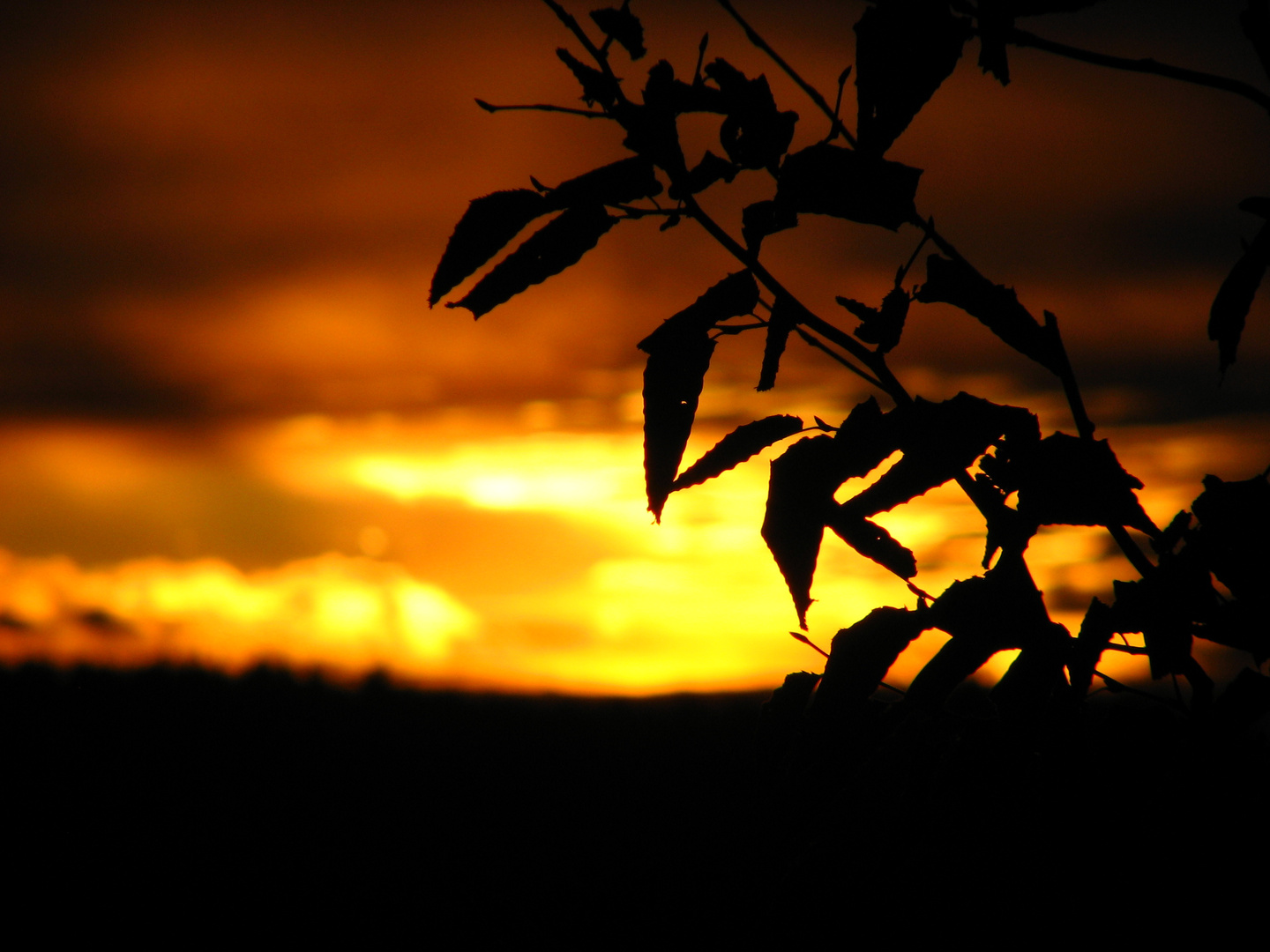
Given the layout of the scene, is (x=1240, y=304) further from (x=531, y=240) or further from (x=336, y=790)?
(x=336, y=790)

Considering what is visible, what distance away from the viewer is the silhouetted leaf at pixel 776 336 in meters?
0.97

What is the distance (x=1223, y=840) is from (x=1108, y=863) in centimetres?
11

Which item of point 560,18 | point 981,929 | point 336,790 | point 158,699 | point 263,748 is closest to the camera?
point 560,18

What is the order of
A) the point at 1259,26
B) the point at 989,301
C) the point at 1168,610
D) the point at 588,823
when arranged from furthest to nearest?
1. the point at 588,823
2. the point at 989,301
3. the point at 1168,610
4. the point at 1259,26

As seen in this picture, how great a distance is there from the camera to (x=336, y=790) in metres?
7.18

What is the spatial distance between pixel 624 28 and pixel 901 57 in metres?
0.29

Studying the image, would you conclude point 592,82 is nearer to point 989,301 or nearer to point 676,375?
point 676,375

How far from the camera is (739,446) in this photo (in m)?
1.07

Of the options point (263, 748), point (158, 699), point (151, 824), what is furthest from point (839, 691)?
point (158, 699)

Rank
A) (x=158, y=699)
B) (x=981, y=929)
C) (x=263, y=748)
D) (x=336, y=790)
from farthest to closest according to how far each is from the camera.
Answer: (x=158, y=699) < (x=263, y=748) < (x=336, y=790) < (x=981, y=929)

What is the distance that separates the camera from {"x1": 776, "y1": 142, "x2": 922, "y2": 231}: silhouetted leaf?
914 mm

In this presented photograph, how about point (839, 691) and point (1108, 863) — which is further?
A: point (839, 691)

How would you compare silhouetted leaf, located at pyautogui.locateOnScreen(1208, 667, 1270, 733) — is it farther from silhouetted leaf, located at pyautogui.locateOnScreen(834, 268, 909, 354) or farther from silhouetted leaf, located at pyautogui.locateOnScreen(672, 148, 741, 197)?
silhouetted leaf, located at pyautogui.locateOnScreen(672, 148, 741, 197)

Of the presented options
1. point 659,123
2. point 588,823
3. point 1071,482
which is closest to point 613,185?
point 659,123
